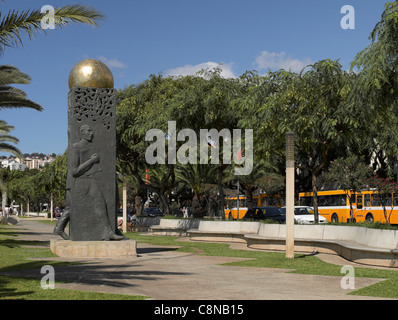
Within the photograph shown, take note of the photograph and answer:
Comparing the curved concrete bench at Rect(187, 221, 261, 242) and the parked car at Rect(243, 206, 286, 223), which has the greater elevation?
the parked car at Rect(243, 206, 286, 223)

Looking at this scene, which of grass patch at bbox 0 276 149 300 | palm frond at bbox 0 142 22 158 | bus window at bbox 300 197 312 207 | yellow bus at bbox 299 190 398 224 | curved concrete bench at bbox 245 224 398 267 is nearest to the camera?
grass patch at bbox 0 276 149 300

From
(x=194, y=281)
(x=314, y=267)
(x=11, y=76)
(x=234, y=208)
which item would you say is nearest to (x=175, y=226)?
(x=11, y=76)

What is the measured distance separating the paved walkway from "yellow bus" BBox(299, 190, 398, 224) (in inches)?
949

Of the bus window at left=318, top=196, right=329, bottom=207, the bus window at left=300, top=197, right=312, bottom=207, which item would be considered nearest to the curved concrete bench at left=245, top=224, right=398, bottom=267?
the bus window at left=318, top=196, right=329, bottom=207

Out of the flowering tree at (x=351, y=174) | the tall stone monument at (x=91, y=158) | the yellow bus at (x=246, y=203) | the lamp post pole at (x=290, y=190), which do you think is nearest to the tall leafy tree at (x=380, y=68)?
the lamp post pole at (x=290, y=190)

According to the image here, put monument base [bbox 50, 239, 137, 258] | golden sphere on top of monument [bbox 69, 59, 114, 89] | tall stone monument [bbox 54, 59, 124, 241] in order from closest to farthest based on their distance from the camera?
monument base [bbox 50, 239, 137, 258]
tall stone monument [bbox 54, 59, 124, 241]
golden sphere on top of monument [bbox 69, 59, 114, 89]

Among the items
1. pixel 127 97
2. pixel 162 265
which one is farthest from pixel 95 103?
pixel 127 97

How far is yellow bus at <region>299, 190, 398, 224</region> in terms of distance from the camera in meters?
35.2

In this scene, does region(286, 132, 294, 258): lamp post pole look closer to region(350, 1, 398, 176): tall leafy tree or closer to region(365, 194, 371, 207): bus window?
region(350, 1, 398, 176): tall leafy tree

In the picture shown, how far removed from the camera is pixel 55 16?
13.5 metres

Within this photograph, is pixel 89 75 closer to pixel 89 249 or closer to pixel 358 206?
pixel 89 249

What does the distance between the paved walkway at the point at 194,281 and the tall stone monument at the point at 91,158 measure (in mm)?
1520

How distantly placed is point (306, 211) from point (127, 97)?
46.6ft
